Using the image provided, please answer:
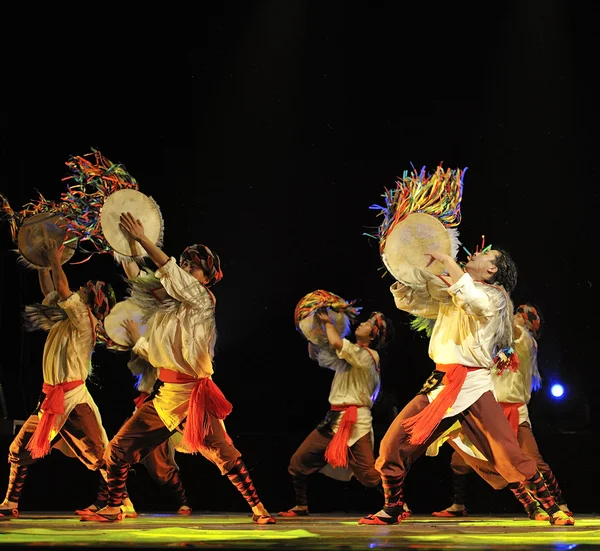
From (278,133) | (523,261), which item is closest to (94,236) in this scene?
(278,133)

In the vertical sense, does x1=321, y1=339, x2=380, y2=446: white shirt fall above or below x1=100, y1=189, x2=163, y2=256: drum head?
below

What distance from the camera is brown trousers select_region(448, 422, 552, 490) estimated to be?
6367 mm

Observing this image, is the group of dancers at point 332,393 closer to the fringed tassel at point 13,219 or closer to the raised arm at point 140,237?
the raised arm at point 140,237

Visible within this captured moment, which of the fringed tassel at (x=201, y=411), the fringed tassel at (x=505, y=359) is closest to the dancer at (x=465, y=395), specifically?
the fringed tassel at (x=505, y=359)

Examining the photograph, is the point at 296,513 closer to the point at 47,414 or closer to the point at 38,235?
the point at 47,414

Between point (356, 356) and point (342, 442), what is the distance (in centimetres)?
61

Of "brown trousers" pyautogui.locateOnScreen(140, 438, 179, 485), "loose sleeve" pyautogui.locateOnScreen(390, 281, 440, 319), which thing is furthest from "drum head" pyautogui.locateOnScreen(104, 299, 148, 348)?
"loose sleeve" pyautogui.locateOnScreen(390, 281, 440, 319)

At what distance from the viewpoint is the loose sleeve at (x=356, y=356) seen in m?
7.40

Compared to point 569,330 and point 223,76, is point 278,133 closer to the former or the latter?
point 223,76

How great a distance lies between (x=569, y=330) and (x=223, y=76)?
3.71 meters

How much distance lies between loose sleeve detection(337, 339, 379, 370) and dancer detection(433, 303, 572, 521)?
2.88 feet

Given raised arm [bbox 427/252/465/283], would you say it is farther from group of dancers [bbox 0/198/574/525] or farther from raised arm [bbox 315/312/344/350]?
raised arm [bbox 315/312/344/350]

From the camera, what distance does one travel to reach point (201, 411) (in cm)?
612

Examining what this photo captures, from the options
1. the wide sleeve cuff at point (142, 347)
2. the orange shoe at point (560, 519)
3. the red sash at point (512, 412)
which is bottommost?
the orange shoe at point (560, 519)
